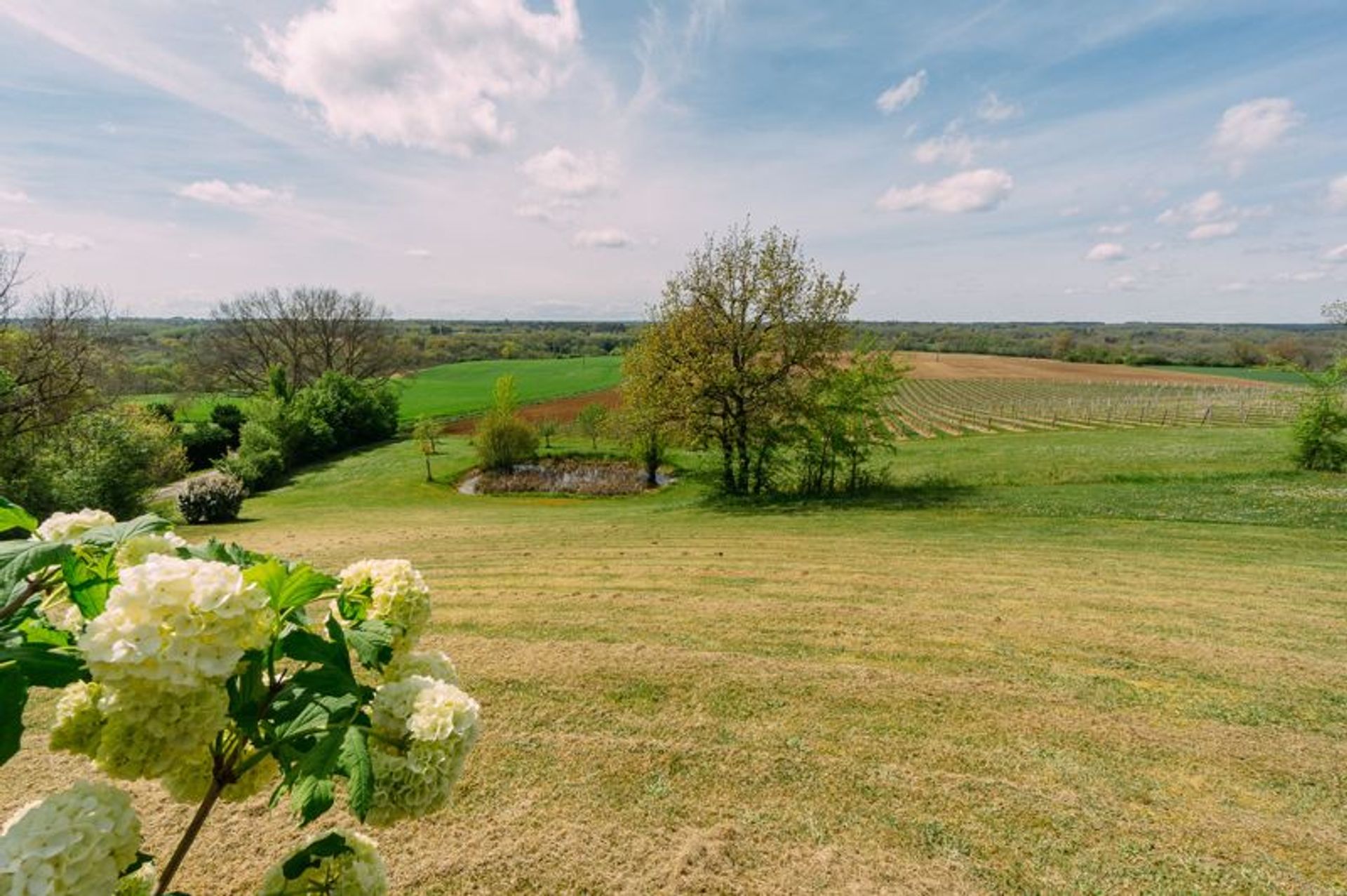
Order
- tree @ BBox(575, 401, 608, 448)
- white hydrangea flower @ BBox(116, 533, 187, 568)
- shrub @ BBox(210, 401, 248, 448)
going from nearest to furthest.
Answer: white hydrangea flower @ BBox(116, 533, 187, 568) < tree @ BBox(575, 401, 608, 448) < shrub @ BBox(210, 401, 248, 448)

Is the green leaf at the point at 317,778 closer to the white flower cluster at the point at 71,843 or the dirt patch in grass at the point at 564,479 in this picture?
the white flower cluster at the point at 71,843

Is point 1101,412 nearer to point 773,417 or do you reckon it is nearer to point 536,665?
point 773,417

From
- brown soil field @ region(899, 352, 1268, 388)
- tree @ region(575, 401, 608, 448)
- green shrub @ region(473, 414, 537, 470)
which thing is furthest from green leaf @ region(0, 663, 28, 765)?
brown soil field @ region(899, 352, 1268, 388)

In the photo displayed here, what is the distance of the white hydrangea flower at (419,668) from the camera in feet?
7.00

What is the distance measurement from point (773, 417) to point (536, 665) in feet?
56.5

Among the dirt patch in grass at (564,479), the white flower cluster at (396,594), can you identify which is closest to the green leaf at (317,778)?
the white flower cluster at (396,594)

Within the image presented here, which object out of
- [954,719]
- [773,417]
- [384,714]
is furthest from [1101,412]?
[384,714]

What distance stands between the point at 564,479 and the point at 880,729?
106ft

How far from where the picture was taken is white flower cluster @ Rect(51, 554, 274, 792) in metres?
1.42

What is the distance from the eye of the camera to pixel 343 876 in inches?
71.7

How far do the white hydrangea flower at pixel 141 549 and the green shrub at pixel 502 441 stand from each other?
118 ft

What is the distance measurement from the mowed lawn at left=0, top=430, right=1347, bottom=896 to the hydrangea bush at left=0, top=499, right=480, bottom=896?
2225mm

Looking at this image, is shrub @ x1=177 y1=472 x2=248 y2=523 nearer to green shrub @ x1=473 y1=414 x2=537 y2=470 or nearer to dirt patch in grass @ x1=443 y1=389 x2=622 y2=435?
green shrub @ x1=473 y1=414 x2=537 y2=470

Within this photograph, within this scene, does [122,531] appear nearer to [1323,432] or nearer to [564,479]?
[1323,432]
